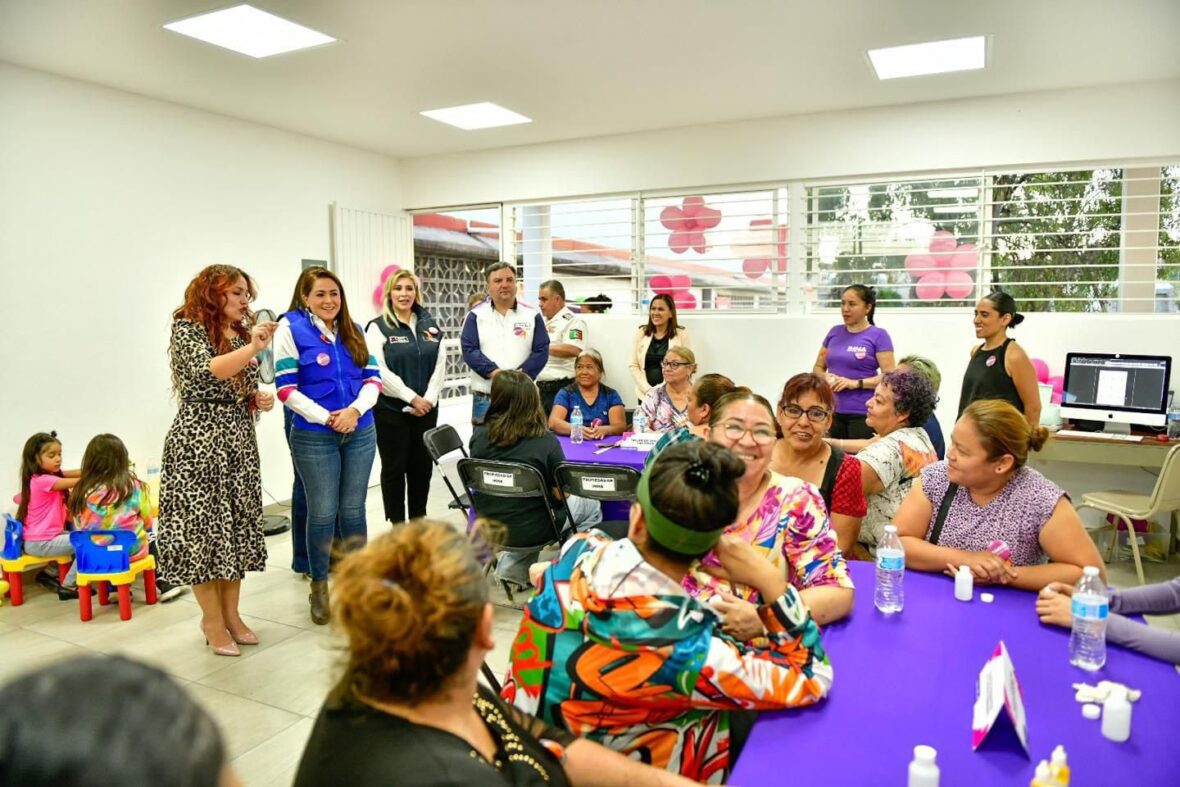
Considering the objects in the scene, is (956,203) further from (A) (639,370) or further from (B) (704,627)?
(B) (704,627)

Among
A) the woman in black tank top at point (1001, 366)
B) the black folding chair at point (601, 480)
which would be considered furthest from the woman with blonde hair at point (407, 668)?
the woman in black tank top at point (1001, 366)

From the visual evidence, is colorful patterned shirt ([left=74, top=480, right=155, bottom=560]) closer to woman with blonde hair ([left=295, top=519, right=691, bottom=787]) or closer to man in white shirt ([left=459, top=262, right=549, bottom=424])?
man in white shirt ([left=459, top=262, right=549, bottom=424])

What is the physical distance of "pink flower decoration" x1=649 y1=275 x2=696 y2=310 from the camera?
21.6 ft

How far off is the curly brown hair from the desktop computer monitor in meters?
5.27

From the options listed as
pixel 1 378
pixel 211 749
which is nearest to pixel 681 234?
pixel 1 378

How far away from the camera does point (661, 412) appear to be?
15.6 ft

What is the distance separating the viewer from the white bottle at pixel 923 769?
123cm

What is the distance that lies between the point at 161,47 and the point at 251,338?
2131 mm

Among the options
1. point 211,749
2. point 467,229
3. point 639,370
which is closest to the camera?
point 211,749

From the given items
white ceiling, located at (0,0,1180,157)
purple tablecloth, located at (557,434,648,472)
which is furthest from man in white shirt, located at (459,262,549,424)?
white ceiling, located at (0,0,1180,157)

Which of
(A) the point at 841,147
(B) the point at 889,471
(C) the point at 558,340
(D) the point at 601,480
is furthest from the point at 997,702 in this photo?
(A) the point at 841,147

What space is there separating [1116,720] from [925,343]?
4.67 metres

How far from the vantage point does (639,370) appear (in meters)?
6.16

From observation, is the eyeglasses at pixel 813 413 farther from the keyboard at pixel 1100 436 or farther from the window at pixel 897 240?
the window at pixel 897 240
